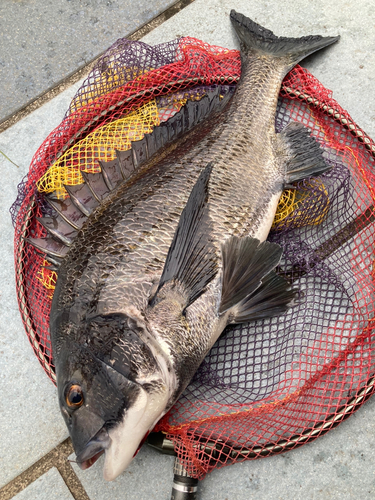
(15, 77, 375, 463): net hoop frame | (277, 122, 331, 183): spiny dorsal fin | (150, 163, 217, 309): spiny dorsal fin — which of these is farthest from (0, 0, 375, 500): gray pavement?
(150, 163, 217, 309): spiny dorsal fin

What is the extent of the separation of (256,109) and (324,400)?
133cm

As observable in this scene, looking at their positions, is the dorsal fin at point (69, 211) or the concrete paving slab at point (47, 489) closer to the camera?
the dorsal fin at point (69, 211)

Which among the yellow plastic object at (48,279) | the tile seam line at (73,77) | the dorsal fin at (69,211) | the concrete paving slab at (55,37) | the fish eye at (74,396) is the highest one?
the concrete paving slab at (55,37)

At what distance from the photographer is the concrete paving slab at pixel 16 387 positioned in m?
1.94

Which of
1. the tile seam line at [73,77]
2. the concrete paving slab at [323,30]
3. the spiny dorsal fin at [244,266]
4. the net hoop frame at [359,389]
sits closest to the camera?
the spiny dorsal fin at [244,266]

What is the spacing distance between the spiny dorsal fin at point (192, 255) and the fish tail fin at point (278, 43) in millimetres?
893

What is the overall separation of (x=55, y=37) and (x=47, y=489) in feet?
7.99

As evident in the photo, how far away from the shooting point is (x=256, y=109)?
6.33ft

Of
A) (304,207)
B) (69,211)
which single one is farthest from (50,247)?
(304,207)

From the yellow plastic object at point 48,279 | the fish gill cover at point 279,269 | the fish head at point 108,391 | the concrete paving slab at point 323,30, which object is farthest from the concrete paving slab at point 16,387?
the concrete paving slab at point 323,30

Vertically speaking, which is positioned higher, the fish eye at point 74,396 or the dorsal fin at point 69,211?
the dorsal fin at point 69,211

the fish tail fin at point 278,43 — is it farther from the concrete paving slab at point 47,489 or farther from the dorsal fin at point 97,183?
the concrete paving slab at point 47,489

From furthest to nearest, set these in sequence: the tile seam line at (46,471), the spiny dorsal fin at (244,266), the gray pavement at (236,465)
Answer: the tile seam line at (46,471), the gray pavement at (236,465), the spiny dorsal fin at (244,266)

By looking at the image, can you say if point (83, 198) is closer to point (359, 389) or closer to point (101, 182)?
point (101, 182)
